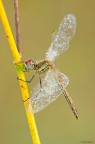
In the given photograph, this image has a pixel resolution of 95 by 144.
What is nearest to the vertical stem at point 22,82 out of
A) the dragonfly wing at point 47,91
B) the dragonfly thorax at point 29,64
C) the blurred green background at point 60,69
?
the dragonfly thorax at point 29,64

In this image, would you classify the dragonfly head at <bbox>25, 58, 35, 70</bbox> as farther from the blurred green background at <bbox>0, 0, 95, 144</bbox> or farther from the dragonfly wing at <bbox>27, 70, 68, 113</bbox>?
the blurred green background at <bbox>0, 0, 95, 144</bbox>

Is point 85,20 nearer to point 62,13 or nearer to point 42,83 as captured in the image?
point 62,13

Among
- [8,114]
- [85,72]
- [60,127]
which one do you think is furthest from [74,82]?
[8,114]

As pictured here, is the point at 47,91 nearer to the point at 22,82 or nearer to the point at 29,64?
the point at 29,64

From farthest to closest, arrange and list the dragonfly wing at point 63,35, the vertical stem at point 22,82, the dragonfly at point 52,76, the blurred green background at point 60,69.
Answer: the blurred green background at point 60,69
the dragonfly wing at point 63,35
the dragonfly at point 52,76
the vertical stem at point 22,82

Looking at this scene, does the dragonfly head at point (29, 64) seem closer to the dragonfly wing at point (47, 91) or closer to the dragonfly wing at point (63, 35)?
the dragonfly wing at point (47, 91)

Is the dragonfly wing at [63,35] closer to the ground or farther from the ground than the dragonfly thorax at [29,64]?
farther from the ground

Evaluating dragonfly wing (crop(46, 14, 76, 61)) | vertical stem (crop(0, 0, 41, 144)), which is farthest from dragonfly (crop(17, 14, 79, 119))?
vertical stem (crop(0, 0, 41, 144))
